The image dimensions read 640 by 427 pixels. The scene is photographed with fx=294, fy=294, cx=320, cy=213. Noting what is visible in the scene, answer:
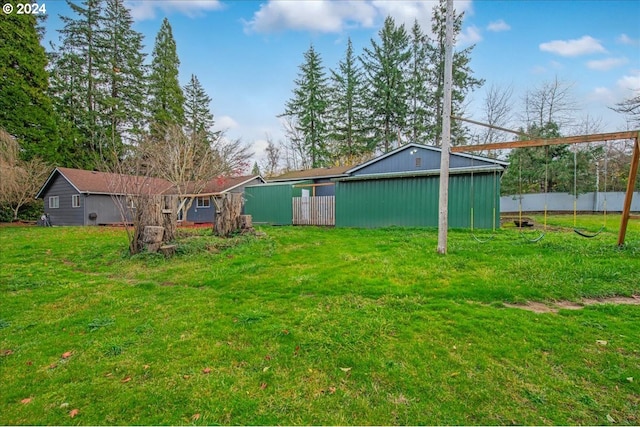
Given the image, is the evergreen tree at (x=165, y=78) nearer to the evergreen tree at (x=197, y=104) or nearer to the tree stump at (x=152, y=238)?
the evergreen tree at (x=197, y=104)

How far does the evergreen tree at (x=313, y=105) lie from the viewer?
86.2 ft

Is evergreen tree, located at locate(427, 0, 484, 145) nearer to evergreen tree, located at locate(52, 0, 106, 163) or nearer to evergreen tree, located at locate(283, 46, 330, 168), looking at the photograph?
evergreen tree, located at locate(283, 46, 330, 168)

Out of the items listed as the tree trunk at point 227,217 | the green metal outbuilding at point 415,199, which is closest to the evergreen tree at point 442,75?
the green metal outbuilding at point 415,199

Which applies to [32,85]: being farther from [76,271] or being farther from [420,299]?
[420,299]

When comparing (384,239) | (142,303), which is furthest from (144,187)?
(384,239)

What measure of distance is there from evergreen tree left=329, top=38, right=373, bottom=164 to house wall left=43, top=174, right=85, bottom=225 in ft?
63.4

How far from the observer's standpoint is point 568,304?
13.5 feet

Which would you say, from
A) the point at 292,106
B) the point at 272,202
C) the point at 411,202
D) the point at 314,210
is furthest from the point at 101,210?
the point at 411,202

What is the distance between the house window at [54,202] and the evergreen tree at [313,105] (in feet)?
61.7

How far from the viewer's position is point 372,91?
80.6ft

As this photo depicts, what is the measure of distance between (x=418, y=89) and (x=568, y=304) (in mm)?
22532

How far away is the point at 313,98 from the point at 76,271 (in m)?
23.1

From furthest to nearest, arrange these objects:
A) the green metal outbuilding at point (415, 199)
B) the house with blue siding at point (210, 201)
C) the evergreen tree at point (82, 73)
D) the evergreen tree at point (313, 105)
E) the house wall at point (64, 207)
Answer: the evergreen tree at point (313, 105) → the evergreen tree at point (82, 73) → the house with blue siding at point (210, 201) → the house wall at point (64, 207) → the green metal outbuilding at point (415, 199)

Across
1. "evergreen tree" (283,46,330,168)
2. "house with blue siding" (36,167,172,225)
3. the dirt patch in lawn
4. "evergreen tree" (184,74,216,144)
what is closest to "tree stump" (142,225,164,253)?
the dirt patch in lawn
